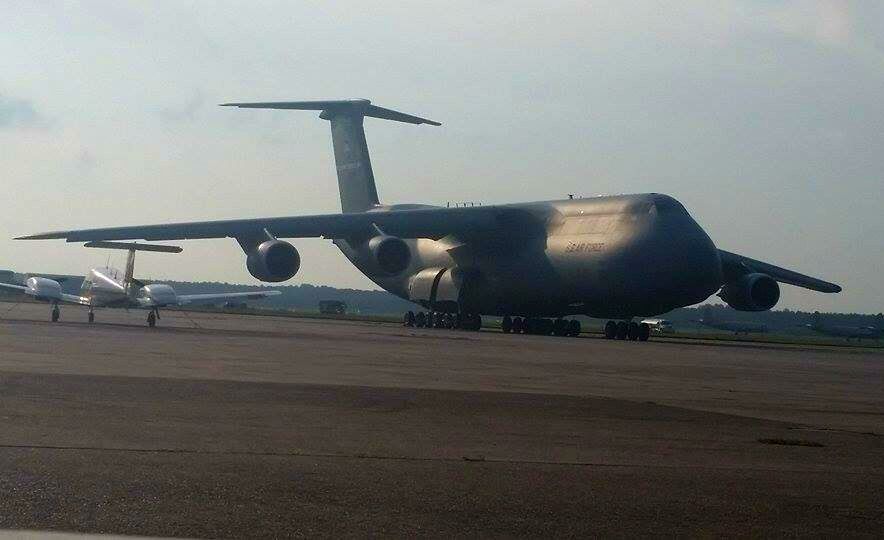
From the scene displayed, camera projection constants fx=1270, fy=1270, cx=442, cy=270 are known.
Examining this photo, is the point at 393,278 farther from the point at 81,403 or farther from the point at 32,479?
the point at 32,479

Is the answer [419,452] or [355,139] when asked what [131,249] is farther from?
[419,452]

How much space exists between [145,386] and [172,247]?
83.4ft

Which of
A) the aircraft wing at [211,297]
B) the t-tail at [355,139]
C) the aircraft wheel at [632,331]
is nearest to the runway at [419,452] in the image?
the aircraft wheel at [632,331]

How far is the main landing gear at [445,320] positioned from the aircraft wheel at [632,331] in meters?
6.22

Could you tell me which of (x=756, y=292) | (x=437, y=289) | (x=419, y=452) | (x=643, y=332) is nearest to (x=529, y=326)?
(x=437, y=289)

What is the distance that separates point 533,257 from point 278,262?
8205 mm

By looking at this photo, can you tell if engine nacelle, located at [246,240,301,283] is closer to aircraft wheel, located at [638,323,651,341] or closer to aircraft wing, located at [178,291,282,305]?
aircraft wing, located at [178,291,282,305]

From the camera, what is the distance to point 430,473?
7.90m

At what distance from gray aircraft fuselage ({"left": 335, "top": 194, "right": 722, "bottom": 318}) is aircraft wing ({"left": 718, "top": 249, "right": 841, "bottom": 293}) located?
3.86 m

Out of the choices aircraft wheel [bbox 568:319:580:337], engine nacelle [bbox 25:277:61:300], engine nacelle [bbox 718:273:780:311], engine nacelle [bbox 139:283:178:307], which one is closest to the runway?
engine nacelle [bbox 139:283:178:307]

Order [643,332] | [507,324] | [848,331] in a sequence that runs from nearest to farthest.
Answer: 1. [643,332]
2. [507,324]
3. [848,331]

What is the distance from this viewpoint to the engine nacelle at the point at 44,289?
40716 millimetres

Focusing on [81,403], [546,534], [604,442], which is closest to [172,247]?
[81,403]

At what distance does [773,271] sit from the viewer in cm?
4109
